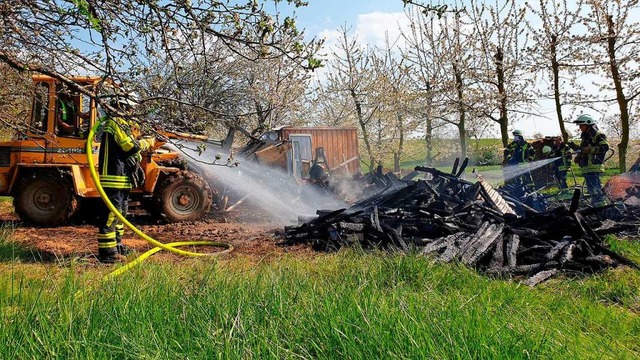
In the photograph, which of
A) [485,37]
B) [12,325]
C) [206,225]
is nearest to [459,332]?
[12,325]

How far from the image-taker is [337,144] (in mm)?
20922

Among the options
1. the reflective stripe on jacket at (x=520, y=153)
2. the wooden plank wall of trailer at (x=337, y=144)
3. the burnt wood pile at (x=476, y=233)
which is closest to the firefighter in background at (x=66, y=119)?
the burnt wood pile at (x=476, y=233)

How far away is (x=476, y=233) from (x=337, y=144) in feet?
49.2

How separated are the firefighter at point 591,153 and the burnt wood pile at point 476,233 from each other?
3.11 m

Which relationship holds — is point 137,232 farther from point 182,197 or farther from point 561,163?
point 561,163

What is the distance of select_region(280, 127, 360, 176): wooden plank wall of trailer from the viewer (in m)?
19.6

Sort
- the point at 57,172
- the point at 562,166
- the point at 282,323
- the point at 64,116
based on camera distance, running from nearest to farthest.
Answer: the point at 282,323, the point at 64,116, the point at 57,172, the point at 562,166

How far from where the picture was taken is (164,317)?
9.28 feet

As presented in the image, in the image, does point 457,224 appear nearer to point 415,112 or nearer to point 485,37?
point 485,37

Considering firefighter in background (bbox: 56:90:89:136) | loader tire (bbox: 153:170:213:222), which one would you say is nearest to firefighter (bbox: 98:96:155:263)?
firefighter in background (bbox: 56:90:89:136)

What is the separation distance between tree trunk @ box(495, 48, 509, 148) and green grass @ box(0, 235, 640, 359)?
14601 millimetres

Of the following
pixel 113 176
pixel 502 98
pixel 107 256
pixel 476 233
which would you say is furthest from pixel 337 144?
pixel 107 256

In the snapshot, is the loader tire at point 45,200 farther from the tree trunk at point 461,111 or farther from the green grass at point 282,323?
the tree trunk at point 461,111

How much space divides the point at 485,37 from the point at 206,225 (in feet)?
48.6
